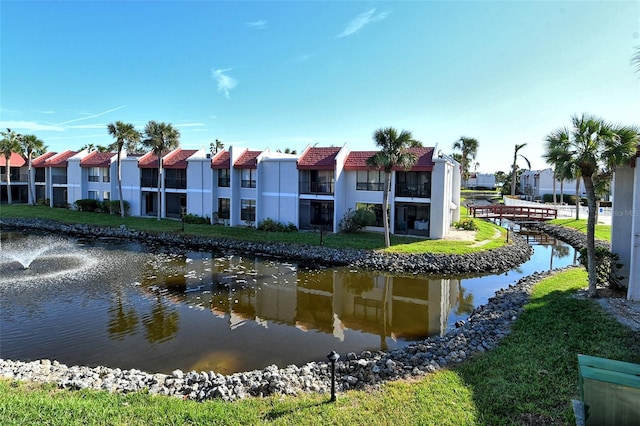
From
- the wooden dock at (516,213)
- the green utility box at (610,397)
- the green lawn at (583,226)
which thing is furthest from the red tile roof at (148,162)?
the green utility box at (610,397)

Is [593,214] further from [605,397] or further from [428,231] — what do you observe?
[428,231]

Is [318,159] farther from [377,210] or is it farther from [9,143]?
[9,143]

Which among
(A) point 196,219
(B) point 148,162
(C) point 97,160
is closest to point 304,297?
(A) point 196,219

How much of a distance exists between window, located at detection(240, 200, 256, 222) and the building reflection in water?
10.6 metres

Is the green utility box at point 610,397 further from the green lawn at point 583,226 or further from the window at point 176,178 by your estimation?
the window at point 176,178

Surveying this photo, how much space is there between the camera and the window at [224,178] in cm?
3694

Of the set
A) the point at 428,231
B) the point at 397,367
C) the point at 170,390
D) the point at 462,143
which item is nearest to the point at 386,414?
the point at 397,367

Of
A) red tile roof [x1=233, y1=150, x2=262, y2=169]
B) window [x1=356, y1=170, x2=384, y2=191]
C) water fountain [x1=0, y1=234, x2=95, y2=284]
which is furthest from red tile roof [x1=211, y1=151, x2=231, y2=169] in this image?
water fountain [x1=0, y1=234, x2=95, y2=284]

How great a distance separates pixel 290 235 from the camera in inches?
1219

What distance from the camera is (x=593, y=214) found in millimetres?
14531

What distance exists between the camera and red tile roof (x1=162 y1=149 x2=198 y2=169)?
39.5 metres

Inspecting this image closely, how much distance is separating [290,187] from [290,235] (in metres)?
5.09

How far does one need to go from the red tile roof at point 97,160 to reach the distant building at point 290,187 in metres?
0.32

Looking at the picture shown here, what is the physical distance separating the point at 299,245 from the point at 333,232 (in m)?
5.01
